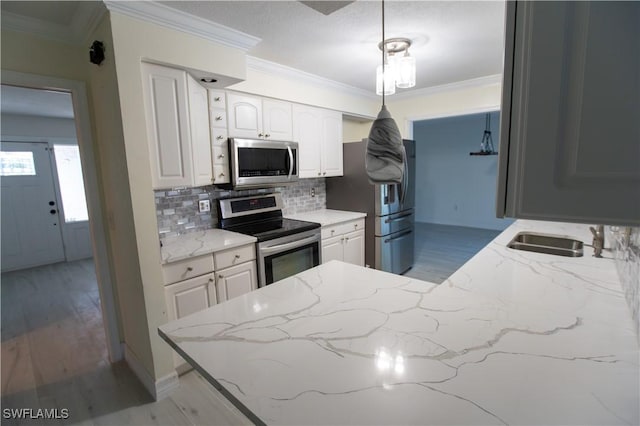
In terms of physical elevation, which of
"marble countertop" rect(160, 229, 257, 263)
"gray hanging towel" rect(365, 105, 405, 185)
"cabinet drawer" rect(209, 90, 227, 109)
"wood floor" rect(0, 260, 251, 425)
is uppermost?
"cabinet drawer" rect(209, 90, 227, 109)

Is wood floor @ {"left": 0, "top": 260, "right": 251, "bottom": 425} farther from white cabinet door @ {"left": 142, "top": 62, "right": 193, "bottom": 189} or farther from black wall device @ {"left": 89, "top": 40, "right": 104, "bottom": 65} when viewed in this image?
black wall device @ {"left": 89, "top": 40, "right": 104, "bottom": 65}

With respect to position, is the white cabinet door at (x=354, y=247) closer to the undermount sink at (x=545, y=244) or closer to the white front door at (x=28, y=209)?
the undermount sink at (x=545, y=244)

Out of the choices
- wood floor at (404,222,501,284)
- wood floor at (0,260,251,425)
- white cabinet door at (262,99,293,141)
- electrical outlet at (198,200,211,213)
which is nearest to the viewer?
wood floor at (0,260,251,425)

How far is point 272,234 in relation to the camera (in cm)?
251

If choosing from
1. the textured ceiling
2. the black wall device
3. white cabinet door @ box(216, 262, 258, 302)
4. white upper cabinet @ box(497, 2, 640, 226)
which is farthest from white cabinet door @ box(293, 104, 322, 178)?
white upper cabinet @ box(497, 2, 640, 226)

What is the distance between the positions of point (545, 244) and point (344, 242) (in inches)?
70.2

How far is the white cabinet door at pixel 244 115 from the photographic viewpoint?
2527mm

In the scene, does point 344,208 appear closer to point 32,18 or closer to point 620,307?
point 620,307

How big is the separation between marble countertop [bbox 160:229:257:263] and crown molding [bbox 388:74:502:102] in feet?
9.39

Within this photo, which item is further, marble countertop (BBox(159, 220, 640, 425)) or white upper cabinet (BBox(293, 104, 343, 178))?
white upper cabinet (BBox(293, 104, 343, 178))

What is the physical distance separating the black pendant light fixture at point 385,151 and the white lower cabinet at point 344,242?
1871mm

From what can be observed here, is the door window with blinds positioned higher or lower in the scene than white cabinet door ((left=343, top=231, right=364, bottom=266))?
higher

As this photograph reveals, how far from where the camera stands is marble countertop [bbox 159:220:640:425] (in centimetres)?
69

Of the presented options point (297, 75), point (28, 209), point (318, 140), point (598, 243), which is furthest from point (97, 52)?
point (28, 209)
